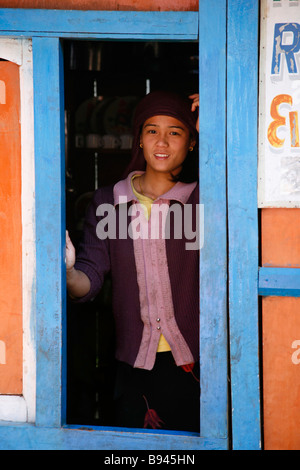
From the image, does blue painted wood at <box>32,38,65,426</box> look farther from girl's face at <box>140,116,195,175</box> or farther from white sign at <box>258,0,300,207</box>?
white sign at <box>258,0,300,207</box>

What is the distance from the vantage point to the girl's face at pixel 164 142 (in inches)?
104

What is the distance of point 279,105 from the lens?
6.97 ft

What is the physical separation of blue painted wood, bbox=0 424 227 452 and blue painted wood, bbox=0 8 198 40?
1714 millimetres

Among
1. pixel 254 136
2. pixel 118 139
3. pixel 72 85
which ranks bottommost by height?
pixel 254 136

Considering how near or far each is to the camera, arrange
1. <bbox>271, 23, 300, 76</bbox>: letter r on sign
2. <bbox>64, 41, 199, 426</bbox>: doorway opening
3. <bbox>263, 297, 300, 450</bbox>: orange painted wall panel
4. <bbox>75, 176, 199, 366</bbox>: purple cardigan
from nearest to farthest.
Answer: <bbox>271, 23, 300, 76</bbox>: letter r on sign
<bbox>263, 297, 300, 450</bbox>: orange painted wall panel
<bbox>75, 176, 199, 366</bbox>: purple cardigan
<bbox>64, 41, 199, 426</bbox>: doorway opening

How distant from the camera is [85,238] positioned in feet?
8.86

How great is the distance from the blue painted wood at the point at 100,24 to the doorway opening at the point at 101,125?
1774 mm

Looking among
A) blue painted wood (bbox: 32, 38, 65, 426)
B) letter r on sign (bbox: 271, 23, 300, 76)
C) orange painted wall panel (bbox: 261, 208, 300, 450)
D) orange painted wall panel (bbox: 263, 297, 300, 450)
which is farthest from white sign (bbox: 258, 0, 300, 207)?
blue painted wood (bbox: 32, 38, 65, 426)

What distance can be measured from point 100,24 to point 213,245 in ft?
A: 3.45

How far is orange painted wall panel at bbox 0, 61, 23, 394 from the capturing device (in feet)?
7.47

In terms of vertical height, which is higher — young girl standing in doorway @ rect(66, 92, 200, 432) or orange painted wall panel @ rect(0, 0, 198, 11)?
orange painted wall panel @ rect(0, 0, 198, 11)
